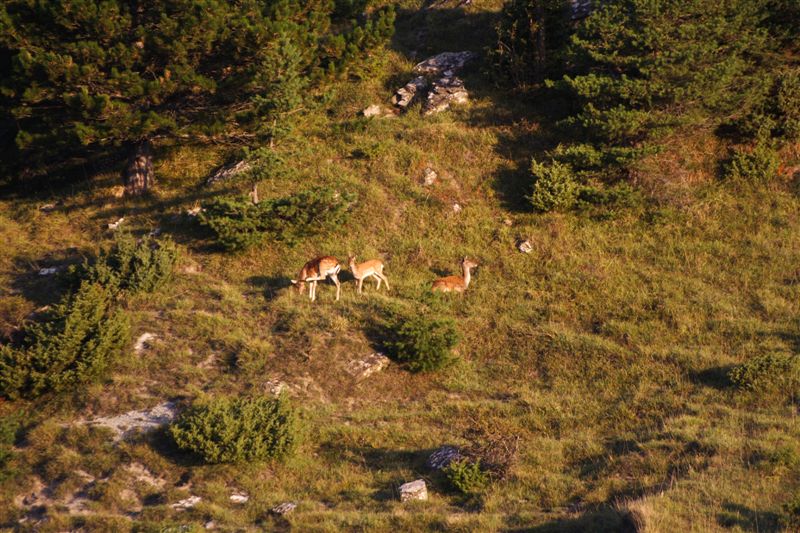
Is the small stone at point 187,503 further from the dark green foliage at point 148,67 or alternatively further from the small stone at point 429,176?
the small stone at point 429,176

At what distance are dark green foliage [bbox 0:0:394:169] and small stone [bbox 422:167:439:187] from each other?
4843 mm

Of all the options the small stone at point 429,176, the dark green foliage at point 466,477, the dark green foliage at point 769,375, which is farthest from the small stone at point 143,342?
the dark green foliage at point 769,375

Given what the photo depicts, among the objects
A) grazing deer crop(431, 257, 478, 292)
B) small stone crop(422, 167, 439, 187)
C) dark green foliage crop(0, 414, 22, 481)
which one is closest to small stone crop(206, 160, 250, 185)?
small stone crop(422, 167, 439, 187)

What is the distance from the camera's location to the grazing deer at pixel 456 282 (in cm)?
2098

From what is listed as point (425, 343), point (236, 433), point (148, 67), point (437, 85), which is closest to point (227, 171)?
point (148, 67)

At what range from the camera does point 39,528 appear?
12.7m

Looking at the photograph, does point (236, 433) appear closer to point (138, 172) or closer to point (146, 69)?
point (146, 69)

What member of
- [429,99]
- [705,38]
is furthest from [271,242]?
[705,38]

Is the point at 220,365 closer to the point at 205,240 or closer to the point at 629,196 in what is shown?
the point at 205,240

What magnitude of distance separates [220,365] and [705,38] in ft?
62.1

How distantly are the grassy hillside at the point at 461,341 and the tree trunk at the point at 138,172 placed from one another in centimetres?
71

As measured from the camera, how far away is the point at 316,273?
68.0ft

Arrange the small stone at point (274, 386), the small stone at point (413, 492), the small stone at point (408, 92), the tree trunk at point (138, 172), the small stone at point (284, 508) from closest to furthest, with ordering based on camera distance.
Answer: the small stone at point (284, 508) → the small stone at point (413, 492) → the small stone at point (274, 386) → the tree trunk at point (138, 172) → the small stone at point (408, 92)

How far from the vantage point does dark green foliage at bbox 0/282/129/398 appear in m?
16.7
